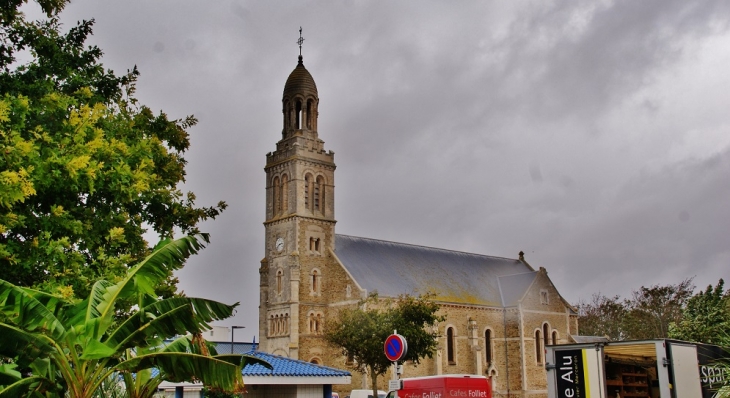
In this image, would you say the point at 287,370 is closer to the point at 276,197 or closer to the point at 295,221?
the point at 295,221

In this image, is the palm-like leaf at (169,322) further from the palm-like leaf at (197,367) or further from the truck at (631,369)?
the truck at (631,369)

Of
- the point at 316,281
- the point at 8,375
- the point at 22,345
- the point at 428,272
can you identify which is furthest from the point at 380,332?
the point at 22,345

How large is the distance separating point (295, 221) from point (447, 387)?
95.1 feet

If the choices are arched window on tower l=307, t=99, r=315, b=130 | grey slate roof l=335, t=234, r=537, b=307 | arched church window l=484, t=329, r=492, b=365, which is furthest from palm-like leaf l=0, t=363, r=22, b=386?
arched church window l=484, t=329, r=492, b=365

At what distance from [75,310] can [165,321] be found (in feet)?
5.87

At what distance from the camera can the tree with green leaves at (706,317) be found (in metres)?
20.8

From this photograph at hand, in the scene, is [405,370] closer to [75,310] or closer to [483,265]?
[483,265]

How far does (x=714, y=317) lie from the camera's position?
21.3 metres

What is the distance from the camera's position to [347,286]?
48.6 meters

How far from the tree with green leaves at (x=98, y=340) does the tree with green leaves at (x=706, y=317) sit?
1399 centimetres

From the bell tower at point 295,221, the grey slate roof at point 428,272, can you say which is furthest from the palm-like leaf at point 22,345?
the grey slate roof at point 428,272

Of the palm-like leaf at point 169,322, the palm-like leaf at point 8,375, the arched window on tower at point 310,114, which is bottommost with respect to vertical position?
the palm-like leaf at point 8,375

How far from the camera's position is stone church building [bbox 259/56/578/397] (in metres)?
49.0

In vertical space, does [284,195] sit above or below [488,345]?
above
